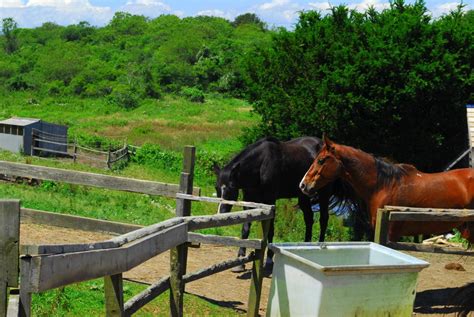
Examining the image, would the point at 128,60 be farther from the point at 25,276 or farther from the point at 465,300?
the point at 25,276

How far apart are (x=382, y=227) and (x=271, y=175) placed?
2.65 meters

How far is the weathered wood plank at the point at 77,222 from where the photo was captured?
27.2ft

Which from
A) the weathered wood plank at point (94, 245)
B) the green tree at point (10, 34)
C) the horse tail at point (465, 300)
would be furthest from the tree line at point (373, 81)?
the green tree at point (10, 34)

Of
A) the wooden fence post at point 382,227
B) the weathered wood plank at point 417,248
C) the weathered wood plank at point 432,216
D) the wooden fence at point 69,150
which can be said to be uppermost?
the weathered wood plank at point 432,216

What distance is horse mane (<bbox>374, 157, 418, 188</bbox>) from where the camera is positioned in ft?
27.2

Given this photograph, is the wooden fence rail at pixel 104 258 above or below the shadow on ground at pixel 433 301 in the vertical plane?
above

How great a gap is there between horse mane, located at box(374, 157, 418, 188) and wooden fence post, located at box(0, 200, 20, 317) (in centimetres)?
600

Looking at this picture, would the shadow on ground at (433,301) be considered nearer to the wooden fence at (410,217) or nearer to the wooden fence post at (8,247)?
the wooden fence at (410,217)

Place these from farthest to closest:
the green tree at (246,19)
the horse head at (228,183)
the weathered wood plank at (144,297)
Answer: the green tree at (246,19) → the horse head at (228,183) → the weathered wood plank at (144,297)

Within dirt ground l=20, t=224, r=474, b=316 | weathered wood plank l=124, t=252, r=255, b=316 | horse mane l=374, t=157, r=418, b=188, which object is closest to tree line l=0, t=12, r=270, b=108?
dirt ground l=20, t=224, r=474, b=316

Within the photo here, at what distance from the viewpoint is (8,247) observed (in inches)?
115

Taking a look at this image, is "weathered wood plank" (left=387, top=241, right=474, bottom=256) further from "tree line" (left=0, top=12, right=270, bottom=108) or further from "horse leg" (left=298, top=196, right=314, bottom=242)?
"tree line" (left=0, top=12, right=270, bottom=108)

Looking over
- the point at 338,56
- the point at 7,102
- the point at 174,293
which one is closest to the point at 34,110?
the point at 7,102

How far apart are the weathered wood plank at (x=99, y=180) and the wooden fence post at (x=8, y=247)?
16.3ft
